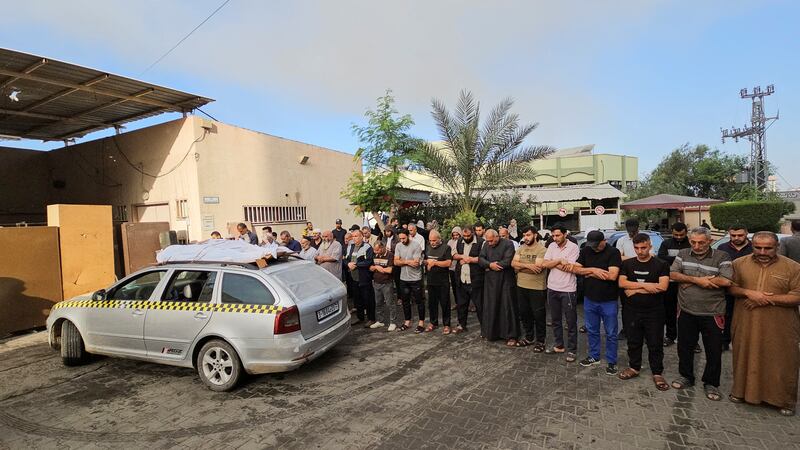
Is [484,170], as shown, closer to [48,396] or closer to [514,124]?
[514,124]

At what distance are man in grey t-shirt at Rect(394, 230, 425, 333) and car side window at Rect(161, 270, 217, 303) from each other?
301cm

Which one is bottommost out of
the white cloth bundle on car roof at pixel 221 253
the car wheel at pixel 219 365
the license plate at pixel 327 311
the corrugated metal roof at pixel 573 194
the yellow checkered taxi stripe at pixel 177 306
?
the car wheel at pixel 219 365

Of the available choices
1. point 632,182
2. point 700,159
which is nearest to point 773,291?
point 700,159

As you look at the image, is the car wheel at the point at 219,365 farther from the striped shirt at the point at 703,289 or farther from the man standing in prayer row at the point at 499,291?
the striped shirt at the point at 703,289

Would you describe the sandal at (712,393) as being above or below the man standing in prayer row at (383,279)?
below

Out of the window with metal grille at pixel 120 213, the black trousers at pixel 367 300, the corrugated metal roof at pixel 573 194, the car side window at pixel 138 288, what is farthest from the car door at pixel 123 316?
the corrugated metal roof at pixel 573 194

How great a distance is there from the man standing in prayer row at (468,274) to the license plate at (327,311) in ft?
7.59

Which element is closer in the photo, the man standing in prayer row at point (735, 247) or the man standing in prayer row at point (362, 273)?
the man standing in prayer row at point (735, 247)

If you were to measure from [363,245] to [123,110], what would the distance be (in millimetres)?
9729

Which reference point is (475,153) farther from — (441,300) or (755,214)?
(755,214)

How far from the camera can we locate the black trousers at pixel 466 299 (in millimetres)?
6746

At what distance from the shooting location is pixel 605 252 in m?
5.00

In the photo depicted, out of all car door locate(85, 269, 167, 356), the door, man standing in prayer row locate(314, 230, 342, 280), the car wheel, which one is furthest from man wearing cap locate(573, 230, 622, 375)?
the door

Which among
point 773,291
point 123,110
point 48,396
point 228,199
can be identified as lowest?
point 48,396
